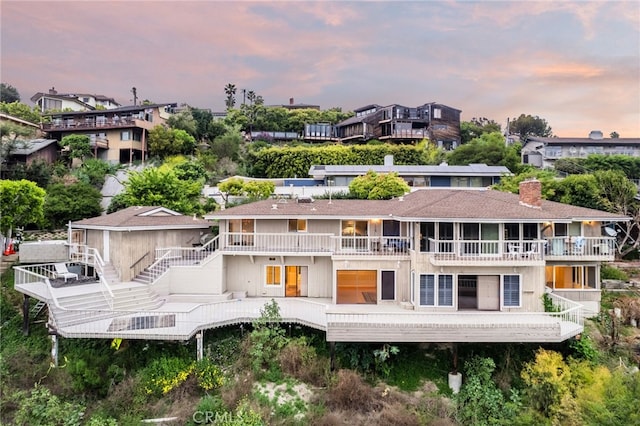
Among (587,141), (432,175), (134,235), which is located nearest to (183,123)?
(432,175)

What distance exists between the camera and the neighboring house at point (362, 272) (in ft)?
45.3

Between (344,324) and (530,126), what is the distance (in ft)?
306

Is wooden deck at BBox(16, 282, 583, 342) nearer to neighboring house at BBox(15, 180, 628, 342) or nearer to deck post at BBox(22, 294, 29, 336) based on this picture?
neighboring house at BBox(15, 180, 628, 342)

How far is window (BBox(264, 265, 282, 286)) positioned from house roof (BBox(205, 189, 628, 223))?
2.69 meters

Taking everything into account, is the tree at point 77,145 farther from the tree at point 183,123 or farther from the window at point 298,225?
the window at point 298,225


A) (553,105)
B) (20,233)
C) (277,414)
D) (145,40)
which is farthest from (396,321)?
(553,105)

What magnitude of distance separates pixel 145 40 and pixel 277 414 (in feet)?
118

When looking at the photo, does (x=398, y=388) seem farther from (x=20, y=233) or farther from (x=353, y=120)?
(x=353, y=120)

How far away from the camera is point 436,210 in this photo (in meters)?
16.4

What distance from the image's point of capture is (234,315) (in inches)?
586

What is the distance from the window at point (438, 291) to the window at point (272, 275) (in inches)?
280

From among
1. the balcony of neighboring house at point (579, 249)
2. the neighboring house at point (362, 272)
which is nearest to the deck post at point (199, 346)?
the neighboring house at point (362, 272)

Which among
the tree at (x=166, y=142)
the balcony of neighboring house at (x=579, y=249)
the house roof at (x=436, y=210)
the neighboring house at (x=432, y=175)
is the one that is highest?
the tree at (x=166, y=142)

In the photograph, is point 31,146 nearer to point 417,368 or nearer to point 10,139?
point 10,139
